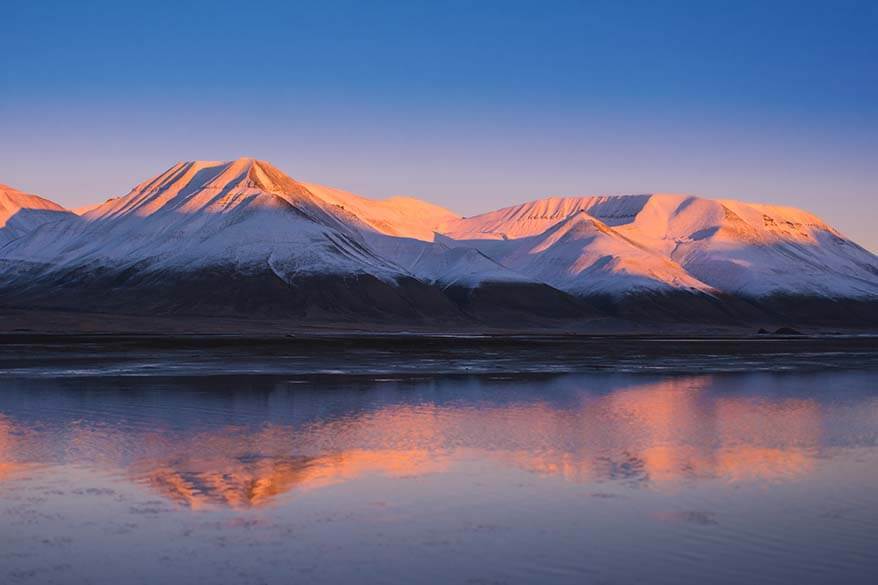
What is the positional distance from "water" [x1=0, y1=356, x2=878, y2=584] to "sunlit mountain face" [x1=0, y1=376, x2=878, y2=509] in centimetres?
10

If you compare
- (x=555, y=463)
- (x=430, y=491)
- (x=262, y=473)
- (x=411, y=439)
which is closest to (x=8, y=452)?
(x=262, y=473)

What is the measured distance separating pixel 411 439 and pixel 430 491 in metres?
7.30

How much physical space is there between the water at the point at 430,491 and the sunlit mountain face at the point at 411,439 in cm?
10

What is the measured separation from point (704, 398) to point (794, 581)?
26.4m

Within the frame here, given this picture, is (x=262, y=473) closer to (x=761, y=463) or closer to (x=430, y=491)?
(x=430, y=491)

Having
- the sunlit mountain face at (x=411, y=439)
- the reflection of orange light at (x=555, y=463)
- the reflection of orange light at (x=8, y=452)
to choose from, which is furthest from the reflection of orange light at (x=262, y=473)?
the reflection of orange light at (x=8, y=452)

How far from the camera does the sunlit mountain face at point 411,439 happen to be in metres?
21.4

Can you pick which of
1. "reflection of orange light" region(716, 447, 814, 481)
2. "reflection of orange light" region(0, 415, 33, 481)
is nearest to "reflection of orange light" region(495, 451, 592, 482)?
"reflection of orange light" region(716, 447, 814, 481)

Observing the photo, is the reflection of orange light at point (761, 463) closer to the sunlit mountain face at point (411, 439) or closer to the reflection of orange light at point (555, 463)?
the sunlit mountain face at point (411, 439)

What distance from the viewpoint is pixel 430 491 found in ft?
65.2

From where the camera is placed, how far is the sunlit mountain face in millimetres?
21438

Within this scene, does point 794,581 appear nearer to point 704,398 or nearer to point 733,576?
point 733,576

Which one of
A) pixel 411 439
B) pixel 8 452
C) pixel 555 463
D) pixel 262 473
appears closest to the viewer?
pixel 262 473

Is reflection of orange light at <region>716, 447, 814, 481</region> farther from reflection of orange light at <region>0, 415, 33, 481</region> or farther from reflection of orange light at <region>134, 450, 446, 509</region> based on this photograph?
reflection of orange light at <region>0, 415, 33, 481</region>
